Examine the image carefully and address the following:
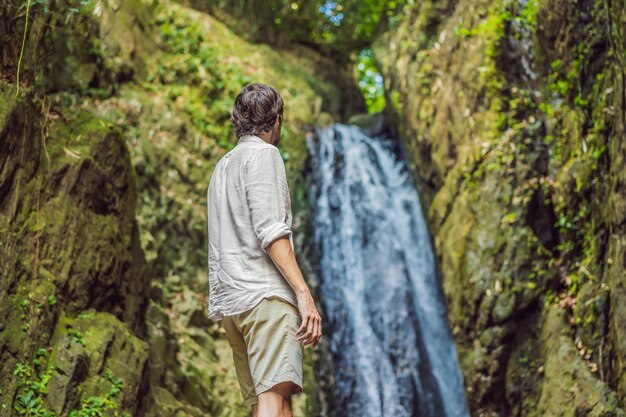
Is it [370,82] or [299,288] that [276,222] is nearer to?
[299,288]

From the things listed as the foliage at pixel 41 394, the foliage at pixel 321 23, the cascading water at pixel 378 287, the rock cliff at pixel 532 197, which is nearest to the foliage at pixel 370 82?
the foliage at pixel 321 23

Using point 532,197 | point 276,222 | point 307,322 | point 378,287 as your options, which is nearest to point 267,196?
point 276,222

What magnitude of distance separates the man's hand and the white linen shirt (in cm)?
6

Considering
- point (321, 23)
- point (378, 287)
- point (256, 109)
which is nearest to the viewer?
point (256, 109)

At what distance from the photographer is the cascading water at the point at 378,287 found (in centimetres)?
876

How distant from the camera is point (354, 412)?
8.66 m

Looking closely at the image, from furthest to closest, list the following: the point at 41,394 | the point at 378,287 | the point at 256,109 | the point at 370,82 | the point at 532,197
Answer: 1. the point at 370,82
2. the point at 378,287
3. the point at 532,197
4. the point at 41,394
5. the point at 256,109

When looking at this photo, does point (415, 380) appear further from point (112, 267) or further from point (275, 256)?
point (275, 256)

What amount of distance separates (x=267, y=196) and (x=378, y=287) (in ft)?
23.3

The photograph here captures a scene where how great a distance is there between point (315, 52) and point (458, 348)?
8.40 meters

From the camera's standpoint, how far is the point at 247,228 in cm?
278

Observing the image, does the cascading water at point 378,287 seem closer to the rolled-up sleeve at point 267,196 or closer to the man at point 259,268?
the man at point 259,268

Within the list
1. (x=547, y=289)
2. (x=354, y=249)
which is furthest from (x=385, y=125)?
(x=547, y=289)

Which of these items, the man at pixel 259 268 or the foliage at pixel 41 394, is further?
the foliage at pixel 41 394
